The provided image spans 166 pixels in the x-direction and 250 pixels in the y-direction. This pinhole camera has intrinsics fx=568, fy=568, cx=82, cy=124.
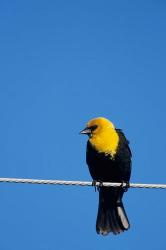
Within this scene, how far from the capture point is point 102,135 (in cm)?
629

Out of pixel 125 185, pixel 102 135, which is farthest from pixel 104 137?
pixel 125 185

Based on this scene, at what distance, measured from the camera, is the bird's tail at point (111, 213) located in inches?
247

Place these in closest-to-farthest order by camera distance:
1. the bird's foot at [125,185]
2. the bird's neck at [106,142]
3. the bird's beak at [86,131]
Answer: the bird's foot at [125,185] → the bird's neck at [106,142] → the bird's beak at [86,131]

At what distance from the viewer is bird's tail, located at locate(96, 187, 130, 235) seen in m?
6.26

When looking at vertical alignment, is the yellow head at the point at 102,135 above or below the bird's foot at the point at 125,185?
above

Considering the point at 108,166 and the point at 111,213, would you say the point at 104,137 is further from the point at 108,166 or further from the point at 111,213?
the point at 111,213

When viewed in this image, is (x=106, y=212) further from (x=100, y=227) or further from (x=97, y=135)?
(x=97, y=135)

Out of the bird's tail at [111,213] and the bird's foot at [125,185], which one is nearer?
the bird's foot at [125,185]

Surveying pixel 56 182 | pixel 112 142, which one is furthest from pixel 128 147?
pixel 56 182

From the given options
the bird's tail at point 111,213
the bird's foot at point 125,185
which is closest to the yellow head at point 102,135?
the bird's foot at point 125,185

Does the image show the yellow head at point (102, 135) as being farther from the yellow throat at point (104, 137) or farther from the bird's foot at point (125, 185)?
the bird's foot at point (125, 185)

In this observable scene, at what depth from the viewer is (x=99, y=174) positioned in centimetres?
629

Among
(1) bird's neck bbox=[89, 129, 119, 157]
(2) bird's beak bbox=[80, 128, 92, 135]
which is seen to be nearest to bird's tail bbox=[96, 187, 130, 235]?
(1) bird's neck bbox=[89, 129, 119, 157]

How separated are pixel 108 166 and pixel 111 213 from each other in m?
0.59
